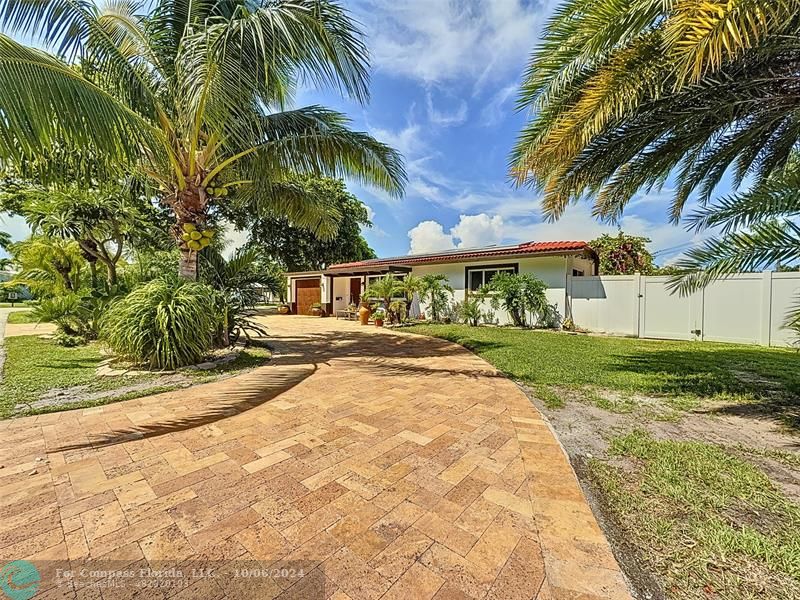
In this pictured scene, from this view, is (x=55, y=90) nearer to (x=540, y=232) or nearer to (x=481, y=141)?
(x=481, y=141)

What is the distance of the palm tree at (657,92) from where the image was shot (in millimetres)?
3346

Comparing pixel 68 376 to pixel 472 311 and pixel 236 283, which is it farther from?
pixel 472 311

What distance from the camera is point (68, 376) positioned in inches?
226

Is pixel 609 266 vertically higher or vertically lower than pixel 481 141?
lower

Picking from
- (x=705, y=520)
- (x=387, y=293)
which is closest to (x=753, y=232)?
(x=705, y=520)

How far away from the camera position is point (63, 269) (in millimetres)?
11438

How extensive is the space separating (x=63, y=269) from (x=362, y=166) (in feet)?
36.5

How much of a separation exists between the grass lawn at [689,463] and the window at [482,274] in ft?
25.4

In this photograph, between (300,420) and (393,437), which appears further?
(300,420)

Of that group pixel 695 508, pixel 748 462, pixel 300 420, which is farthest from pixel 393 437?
pixel 748 462

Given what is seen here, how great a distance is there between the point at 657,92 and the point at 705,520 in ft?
15.7

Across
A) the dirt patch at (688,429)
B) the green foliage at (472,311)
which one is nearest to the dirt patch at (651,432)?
the dirt patch at (688,429)

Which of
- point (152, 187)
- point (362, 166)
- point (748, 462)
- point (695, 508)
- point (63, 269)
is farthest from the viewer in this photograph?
point (63, 269)

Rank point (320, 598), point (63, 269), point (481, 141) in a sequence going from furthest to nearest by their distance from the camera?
1. point (481, 141)
2. point (63, 269)
3. point (320, 598)
